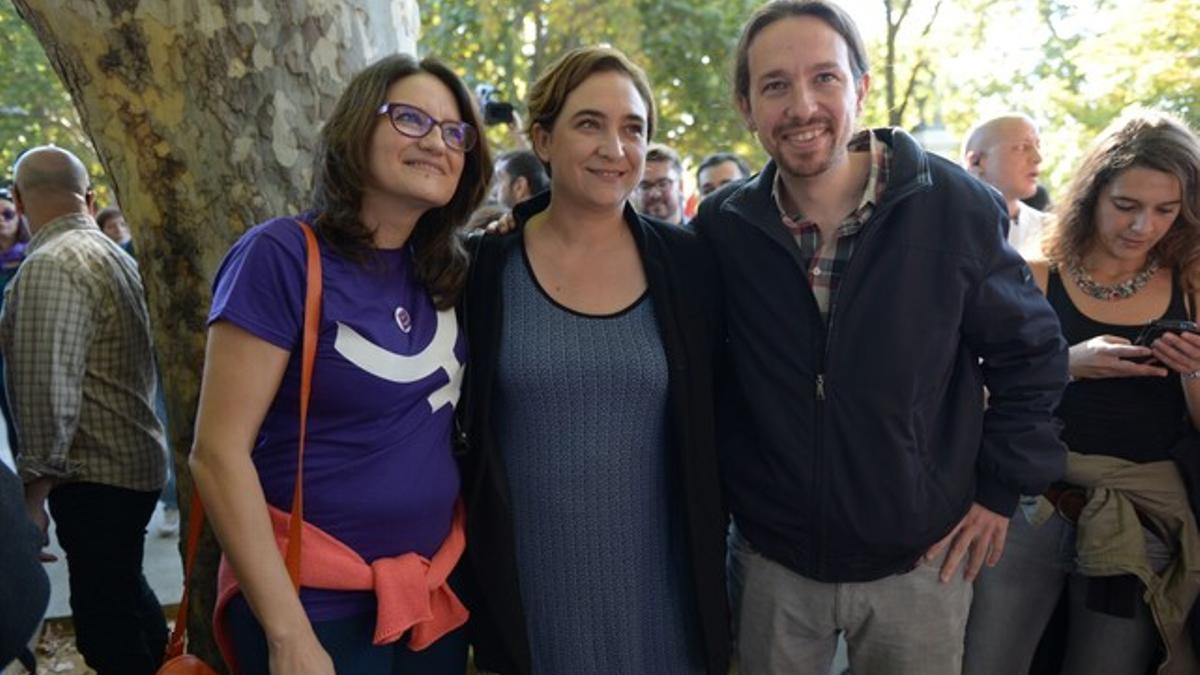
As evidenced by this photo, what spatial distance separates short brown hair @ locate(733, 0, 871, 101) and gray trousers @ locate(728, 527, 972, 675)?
1202 mm

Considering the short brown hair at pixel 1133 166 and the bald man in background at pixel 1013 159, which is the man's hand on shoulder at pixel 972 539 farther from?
the bald man in background at pixel 1013 159

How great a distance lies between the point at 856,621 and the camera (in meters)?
2.04

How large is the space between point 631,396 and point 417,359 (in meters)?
0.49

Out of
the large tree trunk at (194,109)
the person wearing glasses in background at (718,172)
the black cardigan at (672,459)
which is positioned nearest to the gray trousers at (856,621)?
the black cardigan at (672,459)

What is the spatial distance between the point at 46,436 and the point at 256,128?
1.38 meters

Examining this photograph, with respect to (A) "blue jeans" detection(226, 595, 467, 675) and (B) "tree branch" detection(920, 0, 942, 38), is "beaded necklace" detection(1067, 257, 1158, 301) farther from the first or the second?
(B) "tree branch" detection(920, 0, 942, 38)

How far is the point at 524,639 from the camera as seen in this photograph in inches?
79.0

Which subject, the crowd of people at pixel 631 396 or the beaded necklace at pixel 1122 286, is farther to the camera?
the beaded necklace at pixel 1122 286

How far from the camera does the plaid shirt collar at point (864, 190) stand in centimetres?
196

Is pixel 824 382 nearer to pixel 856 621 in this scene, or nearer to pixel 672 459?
pixel 672 459

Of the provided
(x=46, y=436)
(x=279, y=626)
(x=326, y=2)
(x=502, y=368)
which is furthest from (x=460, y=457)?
(x=46, y=436)

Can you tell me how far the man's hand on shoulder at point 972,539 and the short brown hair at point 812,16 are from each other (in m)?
1.09

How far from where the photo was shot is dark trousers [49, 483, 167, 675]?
3066 mm

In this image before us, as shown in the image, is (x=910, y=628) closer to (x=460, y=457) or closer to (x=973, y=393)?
(x=973, y=393)
